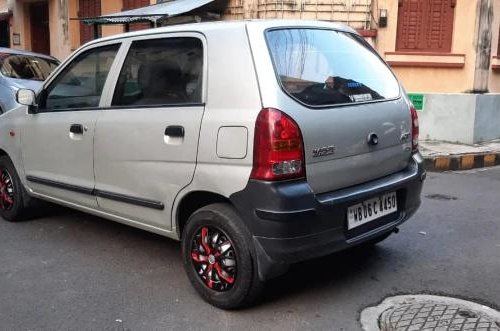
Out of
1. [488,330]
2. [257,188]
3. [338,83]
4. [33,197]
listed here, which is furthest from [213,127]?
[33,197]

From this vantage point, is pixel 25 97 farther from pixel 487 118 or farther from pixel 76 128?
pixel 487 118

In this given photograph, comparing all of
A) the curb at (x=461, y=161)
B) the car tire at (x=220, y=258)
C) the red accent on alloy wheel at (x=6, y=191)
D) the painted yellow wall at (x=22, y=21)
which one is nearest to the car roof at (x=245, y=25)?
the car tire at (x=220, y=258)

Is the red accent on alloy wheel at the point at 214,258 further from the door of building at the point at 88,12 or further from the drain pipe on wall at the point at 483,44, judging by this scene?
the door of building at the point at 88,12

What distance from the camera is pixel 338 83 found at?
3496 millimetres

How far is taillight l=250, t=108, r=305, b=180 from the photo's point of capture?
305 cm

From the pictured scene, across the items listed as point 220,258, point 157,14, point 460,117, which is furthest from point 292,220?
point 157,14

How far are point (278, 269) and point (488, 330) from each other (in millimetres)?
1206

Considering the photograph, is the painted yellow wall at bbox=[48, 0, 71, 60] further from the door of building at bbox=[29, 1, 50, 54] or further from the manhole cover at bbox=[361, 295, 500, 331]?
the manhole cover at bbox=[361, 295, 500, 331]

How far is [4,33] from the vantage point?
1916cm

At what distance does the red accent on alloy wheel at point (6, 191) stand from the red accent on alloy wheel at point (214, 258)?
2526 mm

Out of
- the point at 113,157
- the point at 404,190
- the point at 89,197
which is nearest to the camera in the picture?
the point at 404,190

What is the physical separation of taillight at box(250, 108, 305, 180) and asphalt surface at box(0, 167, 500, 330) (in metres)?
0.90

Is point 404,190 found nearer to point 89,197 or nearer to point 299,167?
point 299,167

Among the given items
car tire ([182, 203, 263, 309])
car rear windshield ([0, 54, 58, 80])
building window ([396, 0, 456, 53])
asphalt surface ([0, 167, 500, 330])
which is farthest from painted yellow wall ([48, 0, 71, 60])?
car tire ([182, 203, 263, 309])
